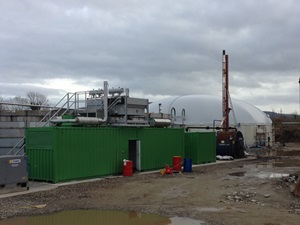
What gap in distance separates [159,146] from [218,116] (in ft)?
119

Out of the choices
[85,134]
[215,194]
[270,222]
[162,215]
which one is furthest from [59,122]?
[270,222]

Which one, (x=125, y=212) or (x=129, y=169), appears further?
(x=129, y=169)

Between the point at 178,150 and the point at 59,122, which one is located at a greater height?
the point at 59,122

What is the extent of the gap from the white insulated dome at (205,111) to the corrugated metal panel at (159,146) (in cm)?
3081

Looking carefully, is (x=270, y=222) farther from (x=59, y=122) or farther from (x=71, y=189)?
(x=59, y=122)

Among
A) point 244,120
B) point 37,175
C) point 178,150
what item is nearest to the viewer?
point 37,175

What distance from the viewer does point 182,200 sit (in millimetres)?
14500

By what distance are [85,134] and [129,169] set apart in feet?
11.9

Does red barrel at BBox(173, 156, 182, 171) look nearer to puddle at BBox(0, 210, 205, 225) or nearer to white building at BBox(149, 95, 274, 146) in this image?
puddle at BBox(0, 210, 205, 225)

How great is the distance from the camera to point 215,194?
1585 cm

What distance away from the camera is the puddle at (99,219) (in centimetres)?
1100

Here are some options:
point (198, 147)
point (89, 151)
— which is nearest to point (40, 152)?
point (89, 151)

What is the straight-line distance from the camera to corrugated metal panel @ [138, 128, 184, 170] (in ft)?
84.0

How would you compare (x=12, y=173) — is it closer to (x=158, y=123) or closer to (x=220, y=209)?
(x=220, y=209)
